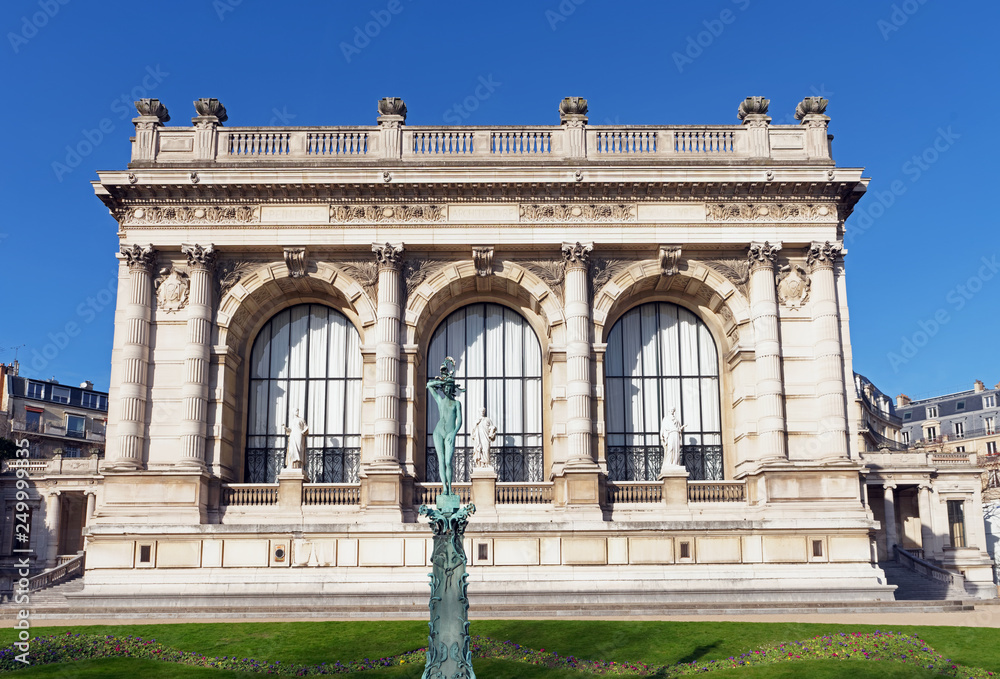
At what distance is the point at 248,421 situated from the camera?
147 ft

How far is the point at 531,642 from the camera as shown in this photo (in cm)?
3003

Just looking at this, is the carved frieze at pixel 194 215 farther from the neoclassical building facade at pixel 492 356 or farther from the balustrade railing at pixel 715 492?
the balustrade railing at pixel 715 492

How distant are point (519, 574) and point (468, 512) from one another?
20.0m

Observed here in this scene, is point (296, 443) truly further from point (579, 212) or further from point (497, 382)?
point (579, 212)

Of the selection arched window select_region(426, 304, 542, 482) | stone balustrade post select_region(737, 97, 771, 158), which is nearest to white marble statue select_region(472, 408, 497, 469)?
arched window select_region(426, 304, 542, 482)

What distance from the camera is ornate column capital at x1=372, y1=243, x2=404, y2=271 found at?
43.0 metres

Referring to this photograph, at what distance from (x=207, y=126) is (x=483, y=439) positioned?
17.9 meters

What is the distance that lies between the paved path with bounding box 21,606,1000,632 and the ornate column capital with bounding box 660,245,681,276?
15277 mm

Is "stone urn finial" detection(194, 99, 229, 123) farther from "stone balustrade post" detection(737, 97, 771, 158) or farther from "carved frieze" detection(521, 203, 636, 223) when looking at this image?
"stone balustrade post" detection(737, 97, 771, 158)

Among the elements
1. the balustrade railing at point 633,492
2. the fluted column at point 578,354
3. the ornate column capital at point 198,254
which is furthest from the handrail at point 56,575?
the balustrade railing at point 633,492

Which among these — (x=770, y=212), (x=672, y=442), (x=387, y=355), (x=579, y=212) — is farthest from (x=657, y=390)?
(x=387, y=355)

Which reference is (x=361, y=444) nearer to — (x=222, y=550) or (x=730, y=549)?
(x=222, y=550)

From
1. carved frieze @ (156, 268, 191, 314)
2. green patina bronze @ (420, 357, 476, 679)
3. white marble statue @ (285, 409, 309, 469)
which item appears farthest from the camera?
carved frieze @ (156, 268, 191, 314)

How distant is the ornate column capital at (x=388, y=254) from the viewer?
43.0m
